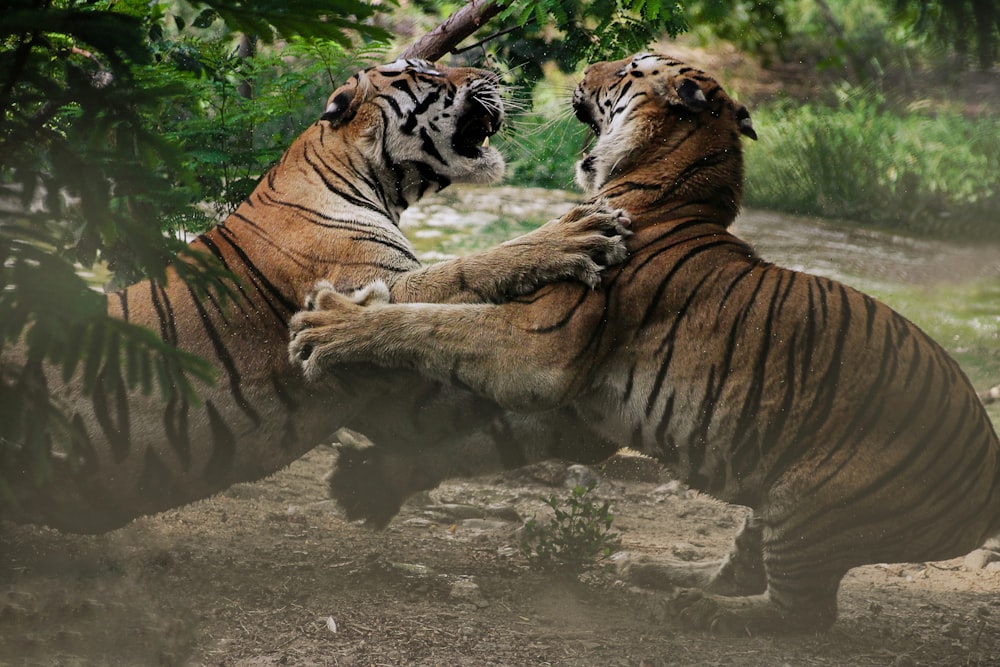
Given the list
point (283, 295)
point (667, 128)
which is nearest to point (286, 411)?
point (283, 295)

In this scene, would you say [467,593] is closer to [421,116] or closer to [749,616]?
[749,616]

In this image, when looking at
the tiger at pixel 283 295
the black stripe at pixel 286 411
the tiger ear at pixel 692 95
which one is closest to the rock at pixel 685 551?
the tiger at pixel 283 295

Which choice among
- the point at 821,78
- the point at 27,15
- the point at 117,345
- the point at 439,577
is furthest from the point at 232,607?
the point at 821,78

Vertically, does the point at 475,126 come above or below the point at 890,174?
above

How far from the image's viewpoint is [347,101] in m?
3.88

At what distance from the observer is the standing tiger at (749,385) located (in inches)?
130

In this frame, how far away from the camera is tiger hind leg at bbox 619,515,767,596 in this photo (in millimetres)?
3826

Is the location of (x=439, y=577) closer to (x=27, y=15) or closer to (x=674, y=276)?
(x=674, y=276)

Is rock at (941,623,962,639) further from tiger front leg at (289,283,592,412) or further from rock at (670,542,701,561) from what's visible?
tiger front leg at (289,283,592,412)

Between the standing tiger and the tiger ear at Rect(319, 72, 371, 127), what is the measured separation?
844mm

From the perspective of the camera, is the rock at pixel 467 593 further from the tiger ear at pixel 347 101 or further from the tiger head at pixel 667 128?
the tiger ear at pixel 347 101

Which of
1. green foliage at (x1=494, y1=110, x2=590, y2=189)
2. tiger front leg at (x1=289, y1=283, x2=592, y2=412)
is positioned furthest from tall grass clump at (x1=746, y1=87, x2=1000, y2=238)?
tiger front leg at (x1=289, y1=283, x2=592, y2=412)

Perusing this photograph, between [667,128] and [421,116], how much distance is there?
946 millimetres

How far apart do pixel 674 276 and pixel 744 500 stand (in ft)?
2.75
